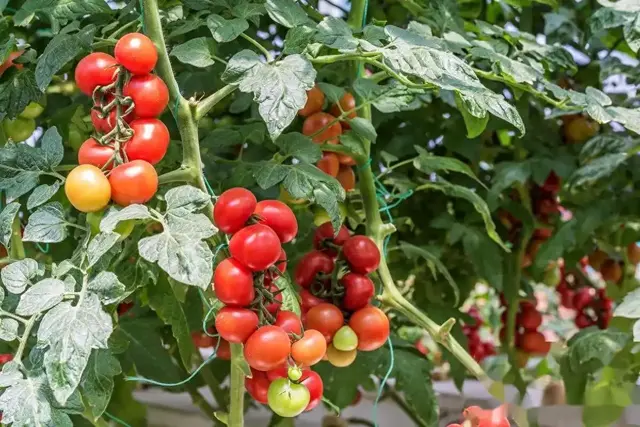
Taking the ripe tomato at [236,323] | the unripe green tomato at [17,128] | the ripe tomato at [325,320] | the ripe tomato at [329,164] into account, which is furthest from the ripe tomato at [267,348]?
the unripe green tomato at [17,128]

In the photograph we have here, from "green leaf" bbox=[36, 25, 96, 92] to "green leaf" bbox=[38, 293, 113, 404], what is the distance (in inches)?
7.5

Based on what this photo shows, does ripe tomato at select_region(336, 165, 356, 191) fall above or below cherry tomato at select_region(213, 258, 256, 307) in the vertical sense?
below

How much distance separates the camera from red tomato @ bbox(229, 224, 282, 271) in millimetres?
482

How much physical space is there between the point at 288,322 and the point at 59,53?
260mm

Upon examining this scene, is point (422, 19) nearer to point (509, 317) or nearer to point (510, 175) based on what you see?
point (510, 175)

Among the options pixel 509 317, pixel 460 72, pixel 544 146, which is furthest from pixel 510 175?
pixel 460 72

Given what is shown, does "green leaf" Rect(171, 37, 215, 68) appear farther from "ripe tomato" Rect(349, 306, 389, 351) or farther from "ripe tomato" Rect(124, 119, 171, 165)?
"ripe tomato" Rect(349, 306, 389, 351)

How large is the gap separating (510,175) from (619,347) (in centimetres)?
23

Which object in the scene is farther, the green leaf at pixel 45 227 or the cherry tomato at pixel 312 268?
the cherry tomato at pixel 312 268

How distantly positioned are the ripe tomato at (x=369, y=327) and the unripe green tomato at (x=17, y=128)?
36cm

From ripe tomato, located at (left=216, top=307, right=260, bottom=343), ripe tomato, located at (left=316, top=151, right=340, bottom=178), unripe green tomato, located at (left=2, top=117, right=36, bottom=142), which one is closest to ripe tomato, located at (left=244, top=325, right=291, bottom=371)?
ripe tomato, located at (left=216, top=307, right=260, bottom=343)

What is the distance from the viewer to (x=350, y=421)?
1.06 metres

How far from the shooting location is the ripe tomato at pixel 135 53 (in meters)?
0.47

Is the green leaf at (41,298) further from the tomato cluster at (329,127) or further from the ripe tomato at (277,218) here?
the tomato cluster at (329,127)
